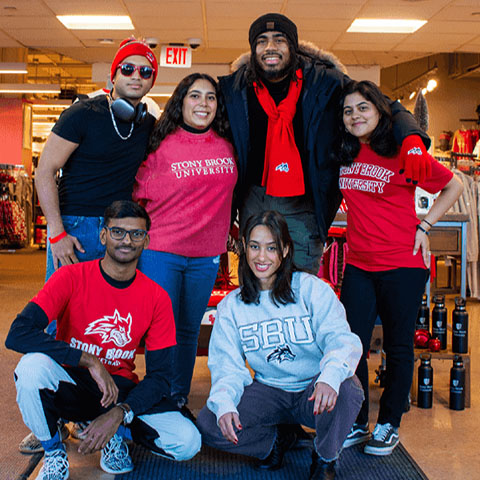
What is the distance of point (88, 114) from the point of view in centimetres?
256

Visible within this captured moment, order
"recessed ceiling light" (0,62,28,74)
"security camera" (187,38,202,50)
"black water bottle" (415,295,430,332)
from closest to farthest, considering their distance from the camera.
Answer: "black water bottle" (415,295,430,332), "security camera" (187,38,202,50), "recessed ceiling light" (0,62,28,74)

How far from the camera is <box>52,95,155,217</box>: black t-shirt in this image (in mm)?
2553

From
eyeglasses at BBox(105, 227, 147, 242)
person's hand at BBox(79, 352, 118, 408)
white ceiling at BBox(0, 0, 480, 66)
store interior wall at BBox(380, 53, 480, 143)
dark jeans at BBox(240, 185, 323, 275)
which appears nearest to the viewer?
person's hand at BBox(79, 352, 118, 408)

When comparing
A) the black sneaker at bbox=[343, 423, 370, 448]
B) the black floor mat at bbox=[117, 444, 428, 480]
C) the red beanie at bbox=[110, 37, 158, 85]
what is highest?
the red beanie at bbox=[110, 37, 158, 85]

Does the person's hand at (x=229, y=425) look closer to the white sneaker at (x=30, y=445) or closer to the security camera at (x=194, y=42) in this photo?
the white sneaker at (x=30, y=445)

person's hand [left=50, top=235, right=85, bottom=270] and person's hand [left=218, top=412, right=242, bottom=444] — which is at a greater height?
person's hand [left=50, top=235, right=85, bottom=270]

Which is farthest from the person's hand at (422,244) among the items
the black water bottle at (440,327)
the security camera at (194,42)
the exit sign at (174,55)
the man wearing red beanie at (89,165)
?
the exit sign at (174,55)

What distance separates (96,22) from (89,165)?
22.6 ft

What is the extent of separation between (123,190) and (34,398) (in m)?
0.92

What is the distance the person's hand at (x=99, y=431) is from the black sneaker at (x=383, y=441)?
1092mm

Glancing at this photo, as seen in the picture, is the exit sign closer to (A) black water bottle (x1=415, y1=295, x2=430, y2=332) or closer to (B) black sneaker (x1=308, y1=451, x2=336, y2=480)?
(A) black water bottle (x1=415, y1=295, x2=430, y2=332)

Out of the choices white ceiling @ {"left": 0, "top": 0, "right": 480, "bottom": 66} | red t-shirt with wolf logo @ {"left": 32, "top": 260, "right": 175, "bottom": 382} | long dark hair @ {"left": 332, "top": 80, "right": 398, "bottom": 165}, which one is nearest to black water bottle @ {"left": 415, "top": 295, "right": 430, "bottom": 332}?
long dark hair @ {"left": 332, "top": 80, "right": 398, "bottom": 165}

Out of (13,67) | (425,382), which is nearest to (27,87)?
(13,67)

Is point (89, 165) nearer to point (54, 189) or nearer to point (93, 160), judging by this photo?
point (93, 160)
